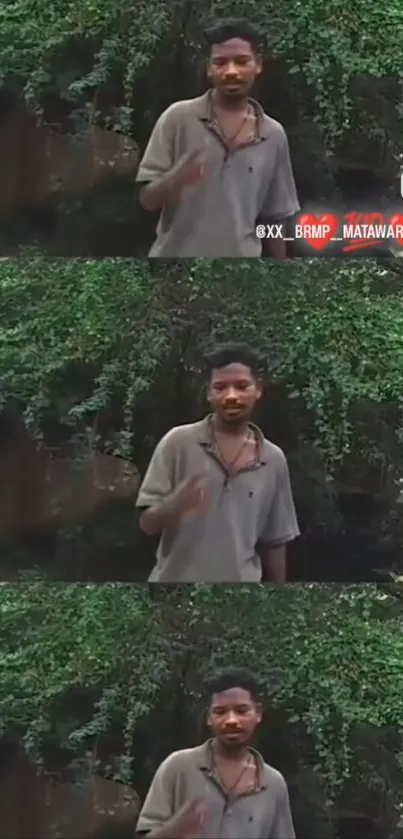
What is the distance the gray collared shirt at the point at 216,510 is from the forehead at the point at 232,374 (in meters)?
0.04

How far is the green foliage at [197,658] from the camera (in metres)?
1.07

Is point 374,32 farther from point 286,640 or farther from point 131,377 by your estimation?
point 286,640

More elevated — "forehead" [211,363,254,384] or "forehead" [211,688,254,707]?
"forehead" [211,363,254,384]

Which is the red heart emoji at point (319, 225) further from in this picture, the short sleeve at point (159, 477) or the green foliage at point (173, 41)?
the short sleeve at point (159, 477)

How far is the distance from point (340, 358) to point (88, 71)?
35 cm

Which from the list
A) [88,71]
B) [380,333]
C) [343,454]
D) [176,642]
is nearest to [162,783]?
[176,642]

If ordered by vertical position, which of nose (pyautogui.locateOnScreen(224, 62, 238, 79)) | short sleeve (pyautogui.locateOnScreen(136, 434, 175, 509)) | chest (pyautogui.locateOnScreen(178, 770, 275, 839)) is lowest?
chest (pyautogui.locateOnScreen(178, 770, 275, 839))

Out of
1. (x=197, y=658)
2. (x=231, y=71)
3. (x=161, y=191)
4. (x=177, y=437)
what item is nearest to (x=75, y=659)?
(x=197, y=658)

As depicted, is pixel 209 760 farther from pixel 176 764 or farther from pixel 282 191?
pixel 282 191

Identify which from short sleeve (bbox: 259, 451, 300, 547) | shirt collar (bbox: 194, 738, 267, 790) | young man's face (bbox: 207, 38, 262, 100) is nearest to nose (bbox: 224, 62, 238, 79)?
young man's face (bbox: 207, 38, 262, 100)

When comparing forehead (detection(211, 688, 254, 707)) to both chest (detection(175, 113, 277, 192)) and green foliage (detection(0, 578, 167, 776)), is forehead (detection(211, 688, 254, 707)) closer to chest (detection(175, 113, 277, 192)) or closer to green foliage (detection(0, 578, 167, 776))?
green foliage (detection(0, 578, 167, 776))

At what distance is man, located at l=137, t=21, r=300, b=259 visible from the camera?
1.08 meters

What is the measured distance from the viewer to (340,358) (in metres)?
1.09

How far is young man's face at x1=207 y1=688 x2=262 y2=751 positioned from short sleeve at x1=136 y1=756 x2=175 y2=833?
0.18 feet
